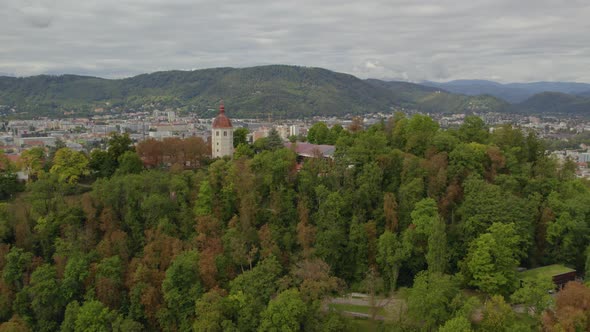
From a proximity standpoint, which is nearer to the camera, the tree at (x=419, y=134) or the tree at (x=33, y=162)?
the tree at (x=419, y=134)

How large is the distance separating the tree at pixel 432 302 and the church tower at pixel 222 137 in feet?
95.9

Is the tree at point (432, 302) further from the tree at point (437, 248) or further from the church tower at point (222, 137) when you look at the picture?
the church tower at point (222, 137)

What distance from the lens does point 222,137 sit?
49.6 meters

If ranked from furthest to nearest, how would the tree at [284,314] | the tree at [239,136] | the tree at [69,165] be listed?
1. the tree at [239,136]
2. the tree at [69,165]
3. the tree at [284,314]

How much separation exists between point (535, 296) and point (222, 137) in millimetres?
34488

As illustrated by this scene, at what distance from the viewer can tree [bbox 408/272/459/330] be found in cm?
2512

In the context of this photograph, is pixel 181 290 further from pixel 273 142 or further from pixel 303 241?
pixel 273 142

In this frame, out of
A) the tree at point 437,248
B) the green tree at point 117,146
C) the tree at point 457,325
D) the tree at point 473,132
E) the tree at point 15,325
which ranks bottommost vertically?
the tree at point 15,325

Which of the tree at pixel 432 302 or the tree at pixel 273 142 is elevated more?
the tree at pixel 273 142

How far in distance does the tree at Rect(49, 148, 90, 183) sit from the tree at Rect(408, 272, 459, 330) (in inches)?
1384

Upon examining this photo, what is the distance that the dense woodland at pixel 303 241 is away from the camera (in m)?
27.1


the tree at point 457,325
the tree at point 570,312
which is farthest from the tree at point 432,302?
the tree at point 570,312

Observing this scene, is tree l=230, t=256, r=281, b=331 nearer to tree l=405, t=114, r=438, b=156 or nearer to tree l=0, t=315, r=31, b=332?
tree l=0, t=315, r=31, b=332

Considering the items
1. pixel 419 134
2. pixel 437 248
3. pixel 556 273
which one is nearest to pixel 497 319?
pixel 437 248
